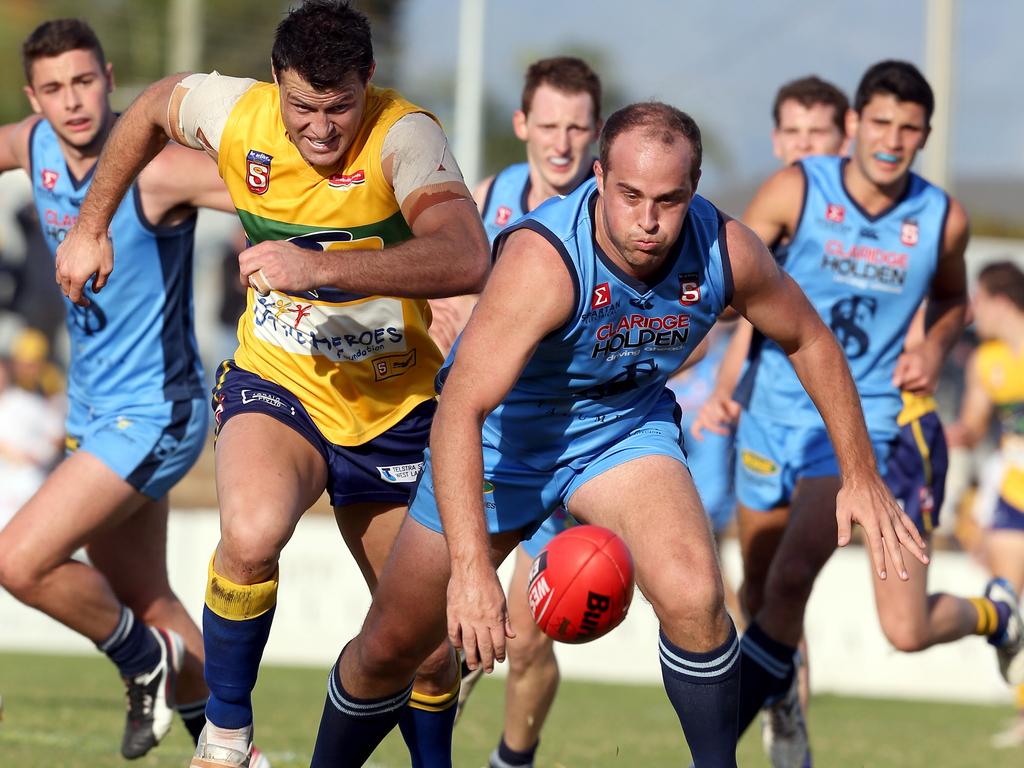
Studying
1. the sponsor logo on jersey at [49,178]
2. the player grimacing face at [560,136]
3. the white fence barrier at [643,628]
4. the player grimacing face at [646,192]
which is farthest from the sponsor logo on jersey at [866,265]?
the white fence barrier at [643,628]

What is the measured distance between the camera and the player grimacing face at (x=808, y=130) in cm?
840

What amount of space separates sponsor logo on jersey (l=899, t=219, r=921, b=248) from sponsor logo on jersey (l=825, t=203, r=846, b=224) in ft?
0.89

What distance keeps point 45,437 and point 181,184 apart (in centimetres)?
911

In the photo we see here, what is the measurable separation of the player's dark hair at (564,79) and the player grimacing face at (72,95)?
2.03 m

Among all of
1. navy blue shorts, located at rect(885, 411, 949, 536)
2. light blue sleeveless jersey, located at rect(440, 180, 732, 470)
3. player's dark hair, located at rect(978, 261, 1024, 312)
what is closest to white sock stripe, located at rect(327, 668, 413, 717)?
light blue sleeveless jersey, located at rect(440, 180, 732, 470)

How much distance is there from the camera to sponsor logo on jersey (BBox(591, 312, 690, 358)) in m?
4.80

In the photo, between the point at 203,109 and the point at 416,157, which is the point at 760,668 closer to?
the point at 416,157

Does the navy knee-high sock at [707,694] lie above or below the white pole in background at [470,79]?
below

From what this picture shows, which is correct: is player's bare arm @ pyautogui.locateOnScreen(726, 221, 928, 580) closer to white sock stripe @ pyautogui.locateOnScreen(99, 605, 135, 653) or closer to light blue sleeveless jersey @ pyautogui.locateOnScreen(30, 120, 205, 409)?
light blue sleeveless jersey @ pyautogui.locateOnScreen(30, 120, 205, 409)

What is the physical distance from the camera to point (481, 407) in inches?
176

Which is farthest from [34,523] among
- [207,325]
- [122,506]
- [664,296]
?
[207,325]

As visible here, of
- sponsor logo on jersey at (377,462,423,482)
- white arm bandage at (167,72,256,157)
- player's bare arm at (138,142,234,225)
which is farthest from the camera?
player's bare arm at (138,142,234,225)

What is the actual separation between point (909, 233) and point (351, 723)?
341 cm

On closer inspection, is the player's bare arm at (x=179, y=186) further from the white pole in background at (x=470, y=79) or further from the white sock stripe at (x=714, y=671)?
the white pole in background at (x=470, y=79)
